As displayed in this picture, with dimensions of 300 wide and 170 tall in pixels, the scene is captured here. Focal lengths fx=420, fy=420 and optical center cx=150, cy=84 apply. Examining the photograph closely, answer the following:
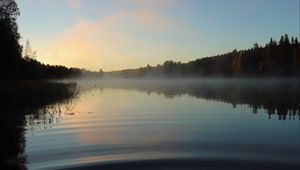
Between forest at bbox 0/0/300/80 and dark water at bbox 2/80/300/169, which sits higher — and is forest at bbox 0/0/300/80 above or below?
above

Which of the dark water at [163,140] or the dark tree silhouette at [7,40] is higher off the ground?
the dark tree silhouette at [7,40]

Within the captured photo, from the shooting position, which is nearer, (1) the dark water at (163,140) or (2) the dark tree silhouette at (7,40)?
(1) the dark water at (163,140)

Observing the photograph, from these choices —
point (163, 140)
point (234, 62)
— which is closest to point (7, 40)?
point (163, 140)

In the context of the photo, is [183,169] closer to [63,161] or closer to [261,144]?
[63,161]

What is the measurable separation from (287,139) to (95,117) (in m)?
14.4

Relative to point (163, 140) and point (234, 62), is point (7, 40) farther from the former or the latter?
point (234, 62)

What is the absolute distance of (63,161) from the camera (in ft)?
47.8

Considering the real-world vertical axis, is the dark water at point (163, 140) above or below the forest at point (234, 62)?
below

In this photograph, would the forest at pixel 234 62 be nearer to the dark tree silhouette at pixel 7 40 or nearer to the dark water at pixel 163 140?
the dark tree silhouette at pixel 7 40

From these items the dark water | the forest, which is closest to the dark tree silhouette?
the forest

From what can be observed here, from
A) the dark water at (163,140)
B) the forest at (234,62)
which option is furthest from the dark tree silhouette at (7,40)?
the dark water at (163,140)

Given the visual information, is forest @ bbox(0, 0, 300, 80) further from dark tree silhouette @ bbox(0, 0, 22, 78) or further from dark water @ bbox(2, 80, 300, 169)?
dark water @ bbox(2, 80, 300, 169)

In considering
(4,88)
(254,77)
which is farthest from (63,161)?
(254,77)

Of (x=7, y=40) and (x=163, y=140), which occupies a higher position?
(x=7, y=40)
